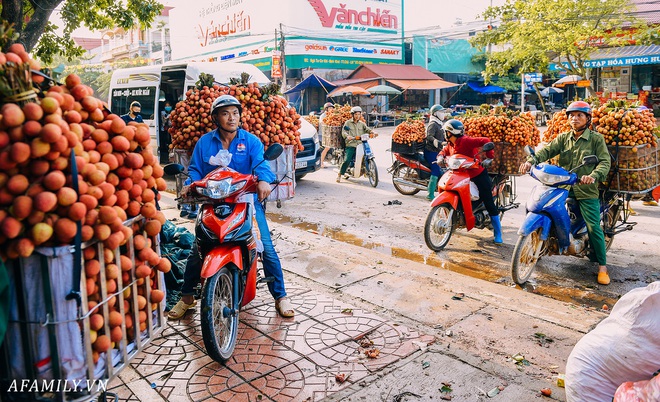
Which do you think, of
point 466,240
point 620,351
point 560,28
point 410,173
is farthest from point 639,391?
point 560,28

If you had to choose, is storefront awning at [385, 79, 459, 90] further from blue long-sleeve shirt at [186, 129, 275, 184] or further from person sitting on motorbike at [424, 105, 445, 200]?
blue long-sleeve shirt at [186, 129, 275, 184]

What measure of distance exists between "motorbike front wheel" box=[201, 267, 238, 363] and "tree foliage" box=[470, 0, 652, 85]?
20.2m

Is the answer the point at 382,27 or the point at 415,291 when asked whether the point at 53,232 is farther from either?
the point at 382,27

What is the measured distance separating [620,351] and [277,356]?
7.08 feet

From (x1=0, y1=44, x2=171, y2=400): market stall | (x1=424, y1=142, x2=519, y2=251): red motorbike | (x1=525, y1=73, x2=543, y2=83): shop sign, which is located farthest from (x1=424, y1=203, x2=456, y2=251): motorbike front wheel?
(x1=525, y1=73, x2=543, y2=83): shop sign

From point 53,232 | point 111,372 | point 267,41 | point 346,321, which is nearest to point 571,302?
point 346,321

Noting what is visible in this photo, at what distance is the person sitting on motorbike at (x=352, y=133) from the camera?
12133 millimetres

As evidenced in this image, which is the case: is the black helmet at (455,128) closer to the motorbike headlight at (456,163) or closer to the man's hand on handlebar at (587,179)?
the motorbike headlight at (456,163)

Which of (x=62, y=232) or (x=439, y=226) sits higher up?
(x=62, y=232)

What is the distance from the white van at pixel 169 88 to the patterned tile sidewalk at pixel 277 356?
731 cm

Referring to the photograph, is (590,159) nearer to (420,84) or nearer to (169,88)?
(169,88)

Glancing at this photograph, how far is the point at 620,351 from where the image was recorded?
265 centimetres

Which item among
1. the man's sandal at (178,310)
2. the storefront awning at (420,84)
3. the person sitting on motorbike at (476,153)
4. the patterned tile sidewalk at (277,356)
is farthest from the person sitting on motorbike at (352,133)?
the storefront awning at (420,84)

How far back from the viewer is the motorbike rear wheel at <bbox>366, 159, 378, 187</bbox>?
1177 centimetres
